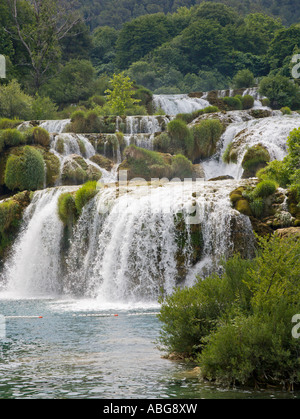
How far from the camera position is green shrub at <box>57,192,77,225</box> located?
24953mm

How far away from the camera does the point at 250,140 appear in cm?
3073

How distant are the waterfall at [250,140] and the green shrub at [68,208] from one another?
8.49 m

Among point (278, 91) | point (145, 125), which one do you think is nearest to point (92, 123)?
point (145, 125)

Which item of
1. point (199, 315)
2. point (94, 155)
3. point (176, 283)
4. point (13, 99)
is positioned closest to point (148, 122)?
point (94, 155)

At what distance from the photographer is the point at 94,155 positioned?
108 feet

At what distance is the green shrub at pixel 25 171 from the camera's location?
29203mm

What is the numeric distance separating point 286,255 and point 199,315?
2.14 metres

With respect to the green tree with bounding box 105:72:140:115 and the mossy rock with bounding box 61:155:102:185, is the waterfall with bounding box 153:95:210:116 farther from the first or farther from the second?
the mossy rock with bounding box 61:155:102:185

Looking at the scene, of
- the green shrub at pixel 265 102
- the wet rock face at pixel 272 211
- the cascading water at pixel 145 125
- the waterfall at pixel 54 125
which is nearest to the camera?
the wet rock face at pixel 272 211

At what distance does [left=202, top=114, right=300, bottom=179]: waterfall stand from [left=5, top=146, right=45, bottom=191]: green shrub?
28.2 feet

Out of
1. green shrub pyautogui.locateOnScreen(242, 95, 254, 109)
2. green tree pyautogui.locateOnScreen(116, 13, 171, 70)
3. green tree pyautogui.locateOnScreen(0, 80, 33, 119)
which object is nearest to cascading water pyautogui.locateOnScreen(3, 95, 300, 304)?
green shrub pyautogui.locateOnScreen(242, 95, 254, 109)

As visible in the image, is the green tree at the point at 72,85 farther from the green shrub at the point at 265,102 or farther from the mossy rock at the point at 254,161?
the mossy rock at the point at 254,161

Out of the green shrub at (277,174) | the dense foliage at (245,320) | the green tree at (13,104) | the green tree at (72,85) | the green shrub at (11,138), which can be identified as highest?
the green tree at (72,85)

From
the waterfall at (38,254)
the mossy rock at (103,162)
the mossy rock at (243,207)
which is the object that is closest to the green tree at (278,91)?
the mossy rock at (103,162)
